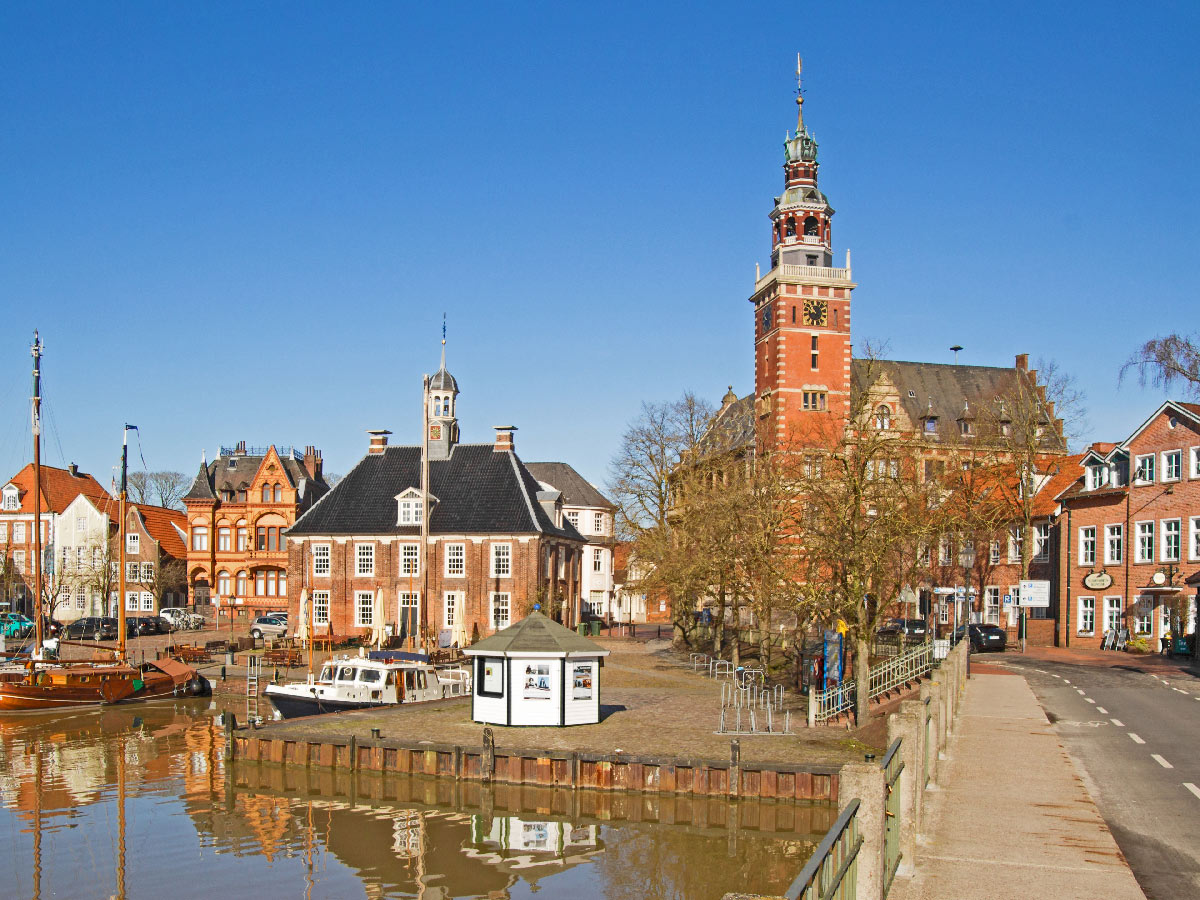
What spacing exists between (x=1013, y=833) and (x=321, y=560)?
186ft

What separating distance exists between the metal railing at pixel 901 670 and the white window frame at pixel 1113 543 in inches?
911

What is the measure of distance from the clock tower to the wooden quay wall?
149 feet

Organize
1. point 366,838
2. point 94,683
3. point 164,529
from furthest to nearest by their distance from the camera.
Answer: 1. point 164,529
2. point 94,683
3. point 366,838

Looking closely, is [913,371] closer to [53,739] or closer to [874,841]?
[53,739]

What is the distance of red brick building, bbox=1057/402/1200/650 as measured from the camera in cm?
5147

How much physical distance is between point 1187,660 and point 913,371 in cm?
3818

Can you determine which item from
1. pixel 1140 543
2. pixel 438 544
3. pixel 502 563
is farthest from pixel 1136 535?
pixel 438 544

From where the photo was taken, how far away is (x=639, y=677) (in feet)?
153

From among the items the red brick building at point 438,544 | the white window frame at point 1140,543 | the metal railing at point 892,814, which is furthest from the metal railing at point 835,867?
the red brick building at point 438,544

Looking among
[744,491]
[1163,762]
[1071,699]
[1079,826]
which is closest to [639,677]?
[744,491]

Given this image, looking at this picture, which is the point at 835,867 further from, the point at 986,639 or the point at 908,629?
the point at 986,639

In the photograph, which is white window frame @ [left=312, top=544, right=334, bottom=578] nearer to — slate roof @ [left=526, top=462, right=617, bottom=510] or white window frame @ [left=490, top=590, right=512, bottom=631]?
white window frame @ [left=490, top=590, right=512, bottom=631]

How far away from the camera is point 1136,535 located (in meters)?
54.8

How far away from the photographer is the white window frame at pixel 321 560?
6675 centimetres
